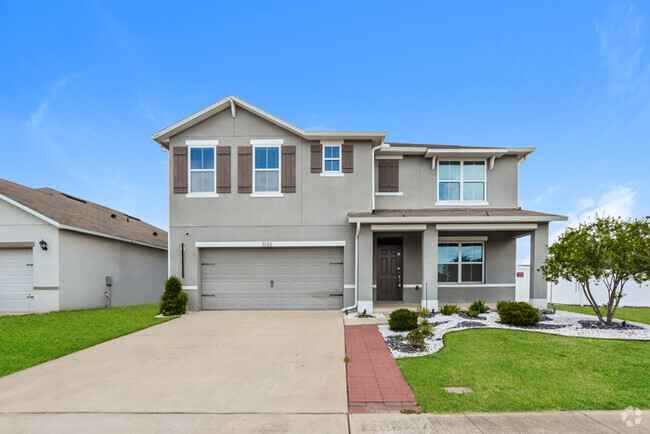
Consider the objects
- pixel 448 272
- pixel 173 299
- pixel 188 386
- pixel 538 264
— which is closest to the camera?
pixel 188 386

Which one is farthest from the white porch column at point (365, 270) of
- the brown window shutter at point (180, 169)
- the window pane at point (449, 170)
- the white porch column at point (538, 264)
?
the brown window shutter at point (180, 169)

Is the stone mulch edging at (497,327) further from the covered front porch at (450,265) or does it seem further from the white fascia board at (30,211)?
the white fascia board at (30,211)

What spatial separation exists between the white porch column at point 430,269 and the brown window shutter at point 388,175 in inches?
98.6

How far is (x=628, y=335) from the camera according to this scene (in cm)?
771

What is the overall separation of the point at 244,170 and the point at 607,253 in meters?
10.6

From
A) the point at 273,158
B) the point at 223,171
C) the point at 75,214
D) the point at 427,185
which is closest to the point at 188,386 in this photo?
the point at 223,171

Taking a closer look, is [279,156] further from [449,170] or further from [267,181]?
[449,170]

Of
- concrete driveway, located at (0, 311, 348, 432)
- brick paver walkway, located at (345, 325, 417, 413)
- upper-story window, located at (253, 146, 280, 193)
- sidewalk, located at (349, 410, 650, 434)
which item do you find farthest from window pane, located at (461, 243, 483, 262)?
sidewalk, located at (349, 410, 650, 434)

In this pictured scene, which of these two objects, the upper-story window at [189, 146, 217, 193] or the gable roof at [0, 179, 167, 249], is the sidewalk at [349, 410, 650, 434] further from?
the gable roof at [0, 179, 167, 249]

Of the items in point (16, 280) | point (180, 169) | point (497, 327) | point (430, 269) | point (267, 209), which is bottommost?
point (497, 327)

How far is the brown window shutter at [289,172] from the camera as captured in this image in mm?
11906

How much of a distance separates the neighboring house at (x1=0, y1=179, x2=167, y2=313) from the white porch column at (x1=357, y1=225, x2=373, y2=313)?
420 inches

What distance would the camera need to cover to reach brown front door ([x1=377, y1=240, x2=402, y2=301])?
41.8ft

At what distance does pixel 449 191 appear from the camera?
516 inches
